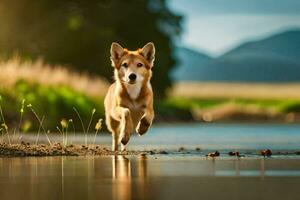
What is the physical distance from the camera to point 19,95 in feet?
90.7

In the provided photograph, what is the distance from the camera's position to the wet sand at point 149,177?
970cm

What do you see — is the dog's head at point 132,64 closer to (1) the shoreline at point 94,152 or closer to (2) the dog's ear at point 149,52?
(2) the dog's ear at point 149,52

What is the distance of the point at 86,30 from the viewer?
5275cm

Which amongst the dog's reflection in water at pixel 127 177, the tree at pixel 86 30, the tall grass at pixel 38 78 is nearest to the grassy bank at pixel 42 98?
the tall grass at pixel 38 78

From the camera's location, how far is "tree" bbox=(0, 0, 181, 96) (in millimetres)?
52438

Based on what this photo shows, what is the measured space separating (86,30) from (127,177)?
41.5 m

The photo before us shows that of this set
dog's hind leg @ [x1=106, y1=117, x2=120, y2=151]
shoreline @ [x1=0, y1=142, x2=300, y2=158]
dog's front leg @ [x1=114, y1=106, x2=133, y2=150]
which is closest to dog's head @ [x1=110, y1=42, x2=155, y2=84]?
dog's front leg @ [x1=114, y1=106, x2=133, y2=150]

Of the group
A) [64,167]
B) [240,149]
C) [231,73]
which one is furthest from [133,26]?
[231,73]

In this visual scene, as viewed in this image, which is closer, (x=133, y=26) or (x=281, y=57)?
(x=133, y=26)

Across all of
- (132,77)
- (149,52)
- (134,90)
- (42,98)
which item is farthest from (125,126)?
(42,98)

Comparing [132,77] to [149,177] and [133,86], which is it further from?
[149,177]

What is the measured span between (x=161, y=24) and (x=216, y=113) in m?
→ 15.4

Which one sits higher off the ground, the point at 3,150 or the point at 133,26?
the point at 133,26

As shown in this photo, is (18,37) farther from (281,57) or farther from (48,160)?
(281,57)
